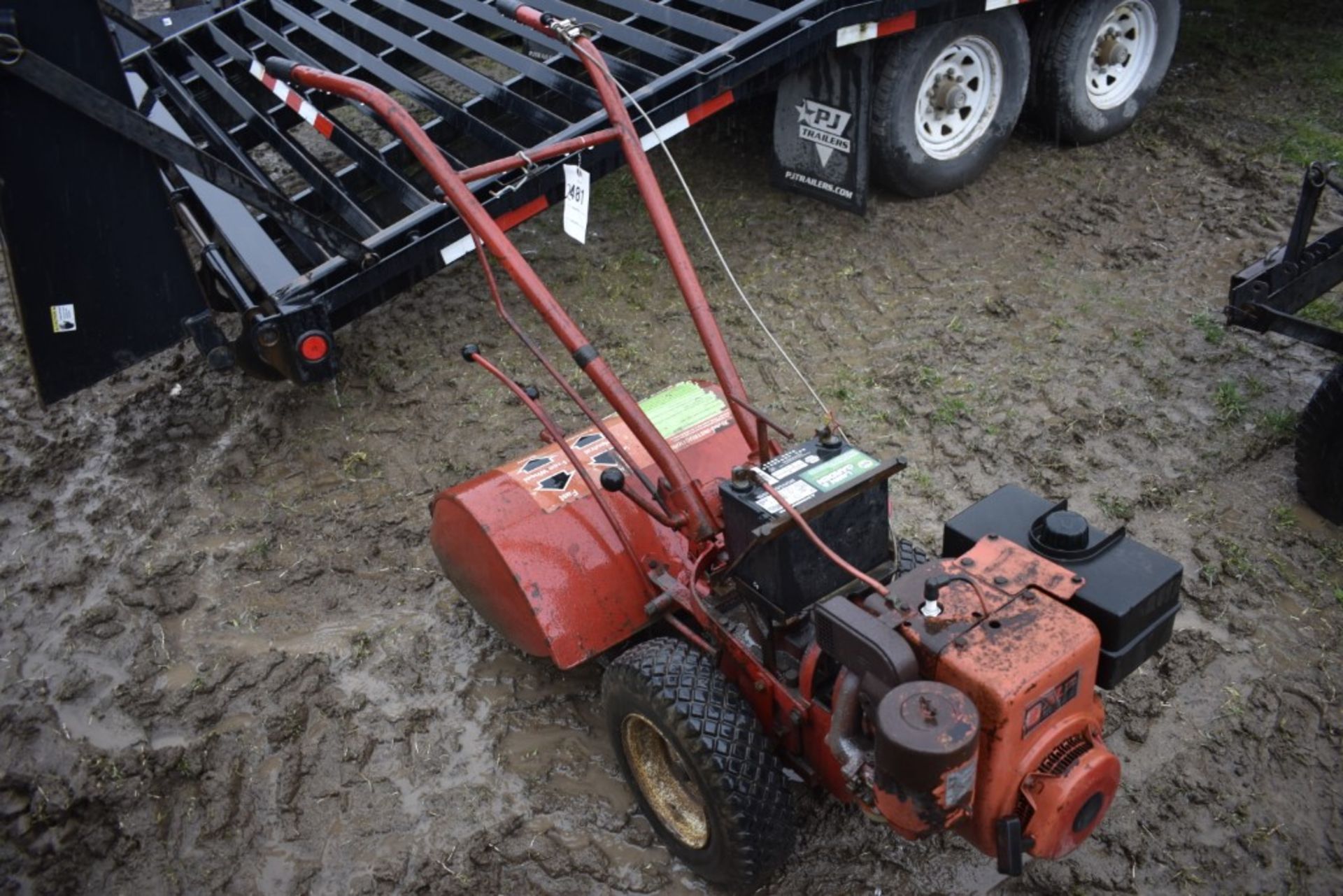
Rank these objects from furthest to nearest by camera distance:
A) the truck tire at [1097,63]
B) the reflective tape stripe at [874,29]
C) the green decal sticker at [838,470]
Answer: the truck tire at [1097,63]
the reflective tape stripe at [874,29]
the green decal sticker at [838,470]

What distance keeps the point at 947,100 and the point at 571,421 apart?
2.48m

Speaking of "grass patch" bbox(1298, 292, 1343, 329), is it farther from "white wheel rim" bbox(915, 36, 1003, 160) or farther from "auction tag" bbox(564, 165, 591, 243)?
"auction tag" bbox(564, 165, 591, 243)

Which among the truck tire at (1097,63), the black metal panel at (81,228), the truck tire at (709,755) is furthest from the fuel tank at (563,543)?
the truck tire at (1097,63)

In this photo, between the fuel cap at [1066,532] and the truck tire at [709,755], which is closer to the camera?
the fuel cap at [1066,532]

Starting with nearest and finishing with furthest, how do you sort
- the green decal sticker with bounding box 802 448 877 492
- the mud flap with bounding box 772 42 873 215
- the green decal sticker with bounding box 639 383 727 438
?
the green decal sticker with bounding box 802 448 877 492, the green decal sticker with bounding box 639 383 727 438, the mud flap with bounding box 772 42 873 215

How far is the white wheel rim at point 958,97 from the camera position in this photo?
17.4 ft

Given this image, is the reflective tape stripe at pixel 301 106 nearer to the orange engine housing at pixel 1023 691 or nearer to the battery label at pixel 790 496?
the battery label at pixel 790 496

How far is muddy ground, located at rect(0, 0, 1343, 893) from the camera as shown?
2922mm

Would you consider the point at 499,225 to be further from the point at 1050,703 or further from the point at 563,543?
the point at 1050,703

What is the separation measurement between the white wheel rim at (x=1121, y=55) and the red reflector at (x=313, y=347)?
4.12m

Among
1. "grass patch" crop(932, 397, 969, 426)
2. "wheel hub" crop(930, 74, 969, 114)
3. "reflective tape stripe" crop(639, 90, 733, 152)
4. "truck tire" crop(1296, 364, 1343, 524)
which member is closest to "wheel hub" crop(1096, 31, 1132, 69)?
"wheel hub" crop(930, 74, 969, 114)

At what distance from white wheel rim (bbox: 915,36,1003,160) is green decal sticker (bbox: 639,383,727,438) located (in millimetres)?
2533

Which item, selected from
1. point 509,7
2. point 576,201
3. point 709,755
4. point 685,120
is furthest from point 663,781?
point 685,120

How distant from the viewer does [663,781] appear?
9.36 feet
